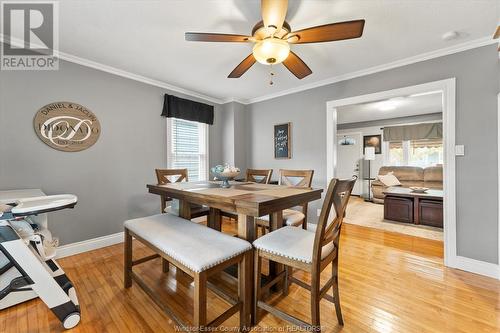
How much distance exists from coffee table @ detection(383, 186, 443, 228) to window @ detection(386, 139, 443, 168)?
2642 millimetres

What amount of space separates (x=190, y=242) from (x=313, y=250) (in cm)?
80

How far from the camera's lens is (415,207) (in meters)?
3.74

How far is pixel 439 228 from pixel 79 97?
5.73 metres

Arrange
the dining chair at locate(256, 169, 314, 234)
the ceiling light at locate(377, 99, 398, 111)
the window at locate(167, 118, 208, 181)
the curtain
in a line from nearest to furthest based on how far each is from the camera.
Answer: the dining chair at locate(256, 169, 314, 234), the window at locate(167, 118, 208, 181), the ceiling light at locate(377, 99, 398, 111), the curtain

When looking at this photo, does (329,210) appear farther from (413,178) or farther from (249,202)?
(413,178)

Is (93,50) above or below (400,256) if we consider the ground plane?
above

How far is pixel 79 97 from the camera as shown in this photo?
2.64 metres

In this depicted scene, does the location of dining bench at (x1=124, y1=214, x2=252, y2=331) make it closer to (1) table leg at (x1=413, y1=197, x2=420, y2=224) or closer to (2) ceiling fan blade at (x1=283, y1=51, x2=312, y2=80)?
(2) ceiling fan blade at (x1=283, y1=51, x2=312, y2=80)

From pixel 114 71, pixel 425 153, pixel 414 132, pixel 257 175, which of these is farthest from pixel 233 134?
pixel 425 153

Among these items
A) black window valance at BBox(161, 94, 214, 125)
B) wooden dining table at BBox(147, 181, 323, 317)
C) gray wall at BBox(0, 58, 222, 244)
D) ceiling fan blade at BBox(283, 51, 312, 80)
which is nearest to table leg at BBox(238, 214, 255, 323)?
wooden dining table at BBox(147, 181, 323, 317)

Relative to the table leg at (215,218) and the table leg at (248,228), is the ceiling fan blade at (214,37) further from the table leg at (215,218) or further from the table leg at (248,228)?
the table leg at (215,218)

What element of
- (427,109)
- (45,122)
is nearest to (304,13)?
(45,122)

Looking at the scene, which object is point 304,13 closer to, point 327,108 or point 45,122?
point 327,108

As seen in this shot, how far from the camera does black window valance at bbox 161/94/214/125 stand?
347 centimetres
